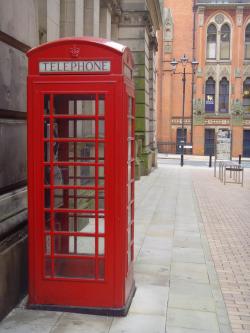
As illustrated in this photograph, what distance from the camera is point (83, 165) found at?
4668 millimetres

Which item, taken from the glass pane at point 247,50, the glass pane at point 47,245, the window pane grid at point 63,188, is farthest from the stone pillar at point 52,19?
the glass pane at point 247,50

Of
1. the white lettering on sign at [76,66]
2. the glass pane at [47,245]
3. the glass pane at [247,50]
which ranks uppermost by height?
the glass pane at [247,50]

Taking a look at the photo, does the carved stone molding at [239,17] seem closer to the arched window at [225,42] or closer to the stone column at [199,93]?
the arched window at [225,42]

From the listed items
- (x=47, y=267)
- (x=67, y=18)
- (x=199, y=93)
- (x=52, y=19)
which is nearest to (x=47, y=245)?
(x=47, y=267)

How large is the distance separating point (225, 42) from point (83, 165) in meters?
43.2

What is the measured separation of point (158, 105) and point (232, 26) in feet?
31.4

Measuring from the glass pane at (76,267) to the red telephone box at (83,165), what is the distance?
35 millimetres

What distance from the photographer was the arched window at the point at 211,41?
4544 centimetres

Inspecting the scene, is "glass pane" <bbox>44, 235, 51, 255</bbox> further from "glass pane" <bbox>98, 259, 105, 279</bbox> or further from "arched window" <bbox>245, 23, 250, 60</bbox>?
"arched window" <bbox>245, 23, 250, 60</bbox>

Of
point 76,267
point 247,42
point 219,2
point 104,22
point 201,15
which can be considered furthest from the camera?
point 247,42

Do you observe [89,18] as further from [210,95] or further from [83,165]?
[210,95]

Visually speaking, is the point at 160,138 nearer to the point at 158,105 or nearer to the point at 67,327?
the point at 158,105

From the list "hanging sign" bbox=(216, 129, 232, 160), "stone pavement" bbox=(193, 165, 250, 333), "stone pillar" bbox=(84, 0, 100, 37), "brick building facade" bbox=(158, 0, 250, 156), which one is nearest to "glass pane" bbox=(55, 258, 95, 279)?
"stone pavement" bbox=(193, 165, 250, 333)

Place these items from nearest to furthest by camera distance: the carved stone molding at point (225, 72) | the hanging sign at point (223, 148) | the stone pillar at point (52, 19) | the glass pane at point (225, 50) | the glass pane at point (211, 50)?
the stone pillar at point (52, 19) → the hanging sign at point (223, 148) → the glass pane at point (225, 50) → the carved stone molding at point (225, 72) → the glass pane at point (211, 50)
